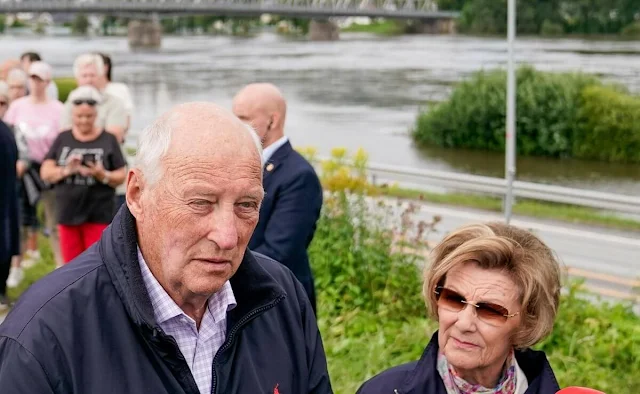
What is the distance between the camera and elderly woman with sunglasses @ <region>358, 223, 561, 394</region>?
2576mm

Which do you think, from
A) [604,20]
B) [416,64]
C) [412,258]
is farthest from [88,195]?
[416,64]

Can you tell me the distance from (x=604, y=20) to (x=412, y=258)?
3862 centimetres

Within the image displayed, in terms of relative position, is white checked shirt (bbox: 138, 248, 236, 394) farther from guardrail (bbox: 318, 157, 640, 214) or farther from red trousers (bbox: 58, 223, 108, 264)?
guardrail (bbox: 318, 157, 640, 214)

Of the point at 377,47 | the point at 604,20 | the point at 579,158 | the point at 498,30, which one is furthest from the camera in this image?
the point at 377,47

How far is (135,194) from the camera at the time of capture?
1972 millimetres

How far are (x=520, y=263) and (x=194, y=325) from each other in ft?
3.25

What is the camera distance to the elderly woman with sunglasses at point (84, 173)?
5.89 metres

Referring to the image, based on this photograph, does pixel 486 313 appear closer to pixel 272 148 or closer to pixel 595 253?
pixel 272 148

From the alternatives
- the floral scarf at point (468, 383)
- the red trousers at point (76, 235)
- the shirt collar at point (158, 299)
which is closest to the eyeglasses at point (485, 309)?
the floral scarf at point (468, 383)

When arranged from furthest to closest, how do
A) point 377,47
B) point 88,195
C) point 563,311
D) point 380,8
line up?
1. point 380,8
2. point 377,47
3. point 88,195
4. point 563,311

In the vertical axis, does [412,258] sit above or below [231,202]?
below

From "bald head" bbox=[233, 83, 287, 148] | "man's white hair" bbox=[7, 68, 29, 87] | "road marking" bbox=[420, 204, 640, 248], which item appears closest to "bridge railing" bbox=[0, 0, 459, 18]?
"road marking" bbox=[420, 204, 640, 248]

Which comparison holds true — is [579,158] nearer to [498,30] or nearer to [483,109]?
[483,109]

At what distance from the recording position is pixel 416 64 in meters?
51.5
